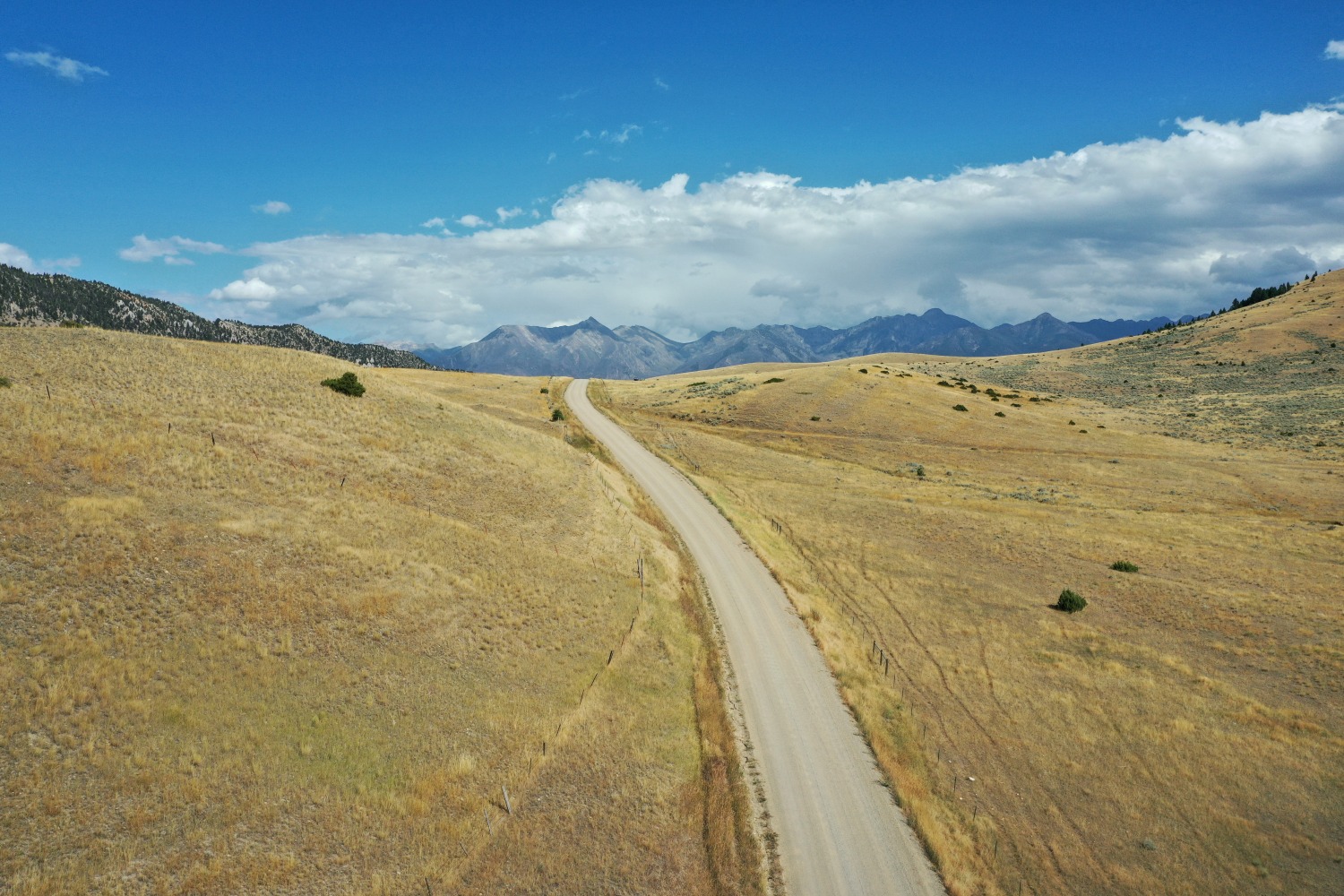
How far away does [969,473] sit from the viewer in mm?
67875

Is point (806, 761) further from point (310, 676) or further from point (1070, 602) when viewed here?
point (1070, 602)

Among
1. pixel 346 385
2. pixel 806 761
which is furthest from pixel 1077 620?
pixel 346 385

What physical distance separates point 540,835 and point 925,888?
11.0 meters

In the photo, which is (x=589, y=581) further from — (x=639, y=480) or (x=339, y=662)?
(x=639, y=480)

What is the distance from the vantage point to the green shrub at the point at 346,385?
45875 mm

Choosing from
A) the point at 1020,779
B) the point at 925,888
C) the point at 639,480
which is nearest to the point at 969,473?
the point at 639,480

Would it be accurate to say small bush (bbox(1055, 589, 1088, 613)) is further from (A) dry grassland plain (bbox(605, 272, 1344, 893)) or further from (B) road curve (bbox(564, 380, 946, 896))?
(B) road curve (bbox(564, 380, 946, 896))

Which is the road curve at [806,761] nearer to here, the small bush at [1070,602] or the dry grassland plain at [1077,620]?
the dry grassland plain at [1077,620]

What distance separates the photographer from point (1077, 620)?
34375 mm

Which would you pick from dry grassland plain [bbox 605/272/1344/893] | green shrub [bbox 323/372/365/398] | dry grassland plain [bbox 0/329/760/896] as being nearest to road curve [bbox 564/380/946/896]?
dry grassland plain [bbox 605/272/1344/893]

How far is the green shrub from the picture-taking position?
45.9 metres

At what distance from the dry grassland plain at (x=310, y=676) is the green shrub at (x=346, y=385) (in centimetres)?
946

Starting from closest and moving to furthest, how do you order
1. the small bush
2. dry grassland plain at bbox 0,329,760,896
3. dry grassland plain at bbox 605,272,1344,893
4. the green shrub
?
dry grassland plain at bbox 0,329,760,896 < dry grassland plain at bbox 605,272,1344,893 < the small bush < the green shrub

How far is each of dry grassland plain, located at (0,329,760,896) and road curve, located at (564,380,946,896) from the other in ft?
5.14
